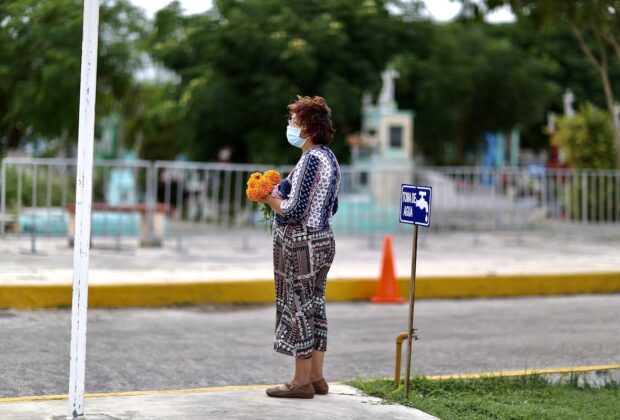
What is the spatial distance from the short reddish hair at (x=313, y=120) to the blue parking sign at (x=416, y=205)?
1.93ft

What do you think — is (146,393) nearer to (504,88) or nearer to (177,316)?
(177,316)

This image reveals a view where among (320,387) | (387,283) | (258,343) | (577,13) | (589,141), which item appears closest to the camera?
(320,387)

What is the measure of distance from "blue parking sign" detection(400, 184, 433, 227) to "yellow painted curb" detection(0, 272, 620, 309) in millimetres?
5073

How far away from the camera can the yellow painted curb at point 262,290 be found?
34.2 feet

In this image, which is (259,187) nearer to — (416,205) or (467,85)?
(416,205)

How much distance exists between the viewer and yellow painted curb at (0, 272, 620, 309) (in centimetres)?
1042

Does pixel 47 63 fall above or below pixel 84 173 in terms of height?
above

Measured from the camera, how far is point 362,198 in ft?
58.5

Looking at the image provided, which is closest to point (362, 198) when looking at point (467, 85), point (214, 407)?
point (214, 407)

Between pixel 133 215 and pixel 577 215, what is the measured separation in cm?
712

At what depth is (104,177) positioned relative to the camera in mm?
15703

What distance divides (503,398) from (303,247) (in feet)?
4.79

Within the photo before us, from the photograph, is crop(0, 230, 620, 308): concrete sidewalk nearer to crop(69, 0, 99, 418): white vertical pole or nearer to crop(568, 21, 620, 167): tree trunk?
crop(568, 21, 620, 167): tree trunk

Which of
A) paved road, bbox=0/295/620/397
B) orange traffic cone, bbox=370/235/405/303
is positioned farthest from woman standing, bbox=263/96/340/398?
orange traffic cone, bbox=370/235/405/303
